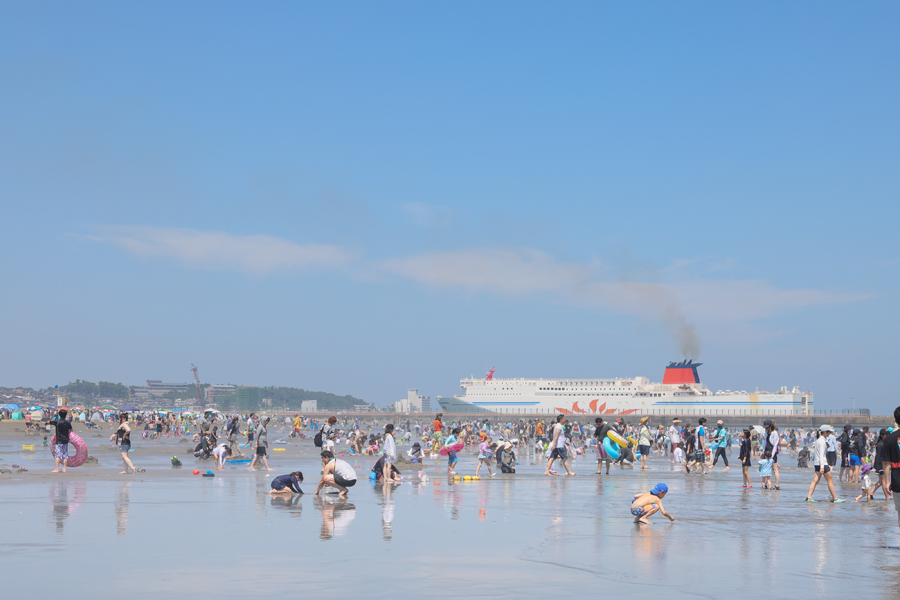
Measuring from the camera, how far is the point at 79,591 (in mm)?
6527

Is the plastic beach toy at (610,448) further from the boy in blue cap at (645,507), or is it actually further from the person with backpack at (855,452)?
the boy in blue cap at (645,507)

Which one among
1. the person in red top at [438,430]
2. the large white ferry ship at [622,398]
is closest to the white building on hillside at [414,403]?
the large white ferry ship at [622,398]

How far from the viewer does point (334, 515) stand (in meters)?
11.9

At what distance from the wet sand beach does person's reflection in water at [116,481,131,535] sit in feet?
0.10

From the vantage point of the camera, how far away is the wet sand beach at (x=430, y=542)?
7109 mm

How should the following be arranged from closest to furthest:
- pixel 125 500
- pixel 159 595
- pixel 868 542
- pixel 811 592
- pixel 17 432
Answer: pixel 159 595
pixel 811 592
pixel 868 542
pixel 125 500
pixel 17 432

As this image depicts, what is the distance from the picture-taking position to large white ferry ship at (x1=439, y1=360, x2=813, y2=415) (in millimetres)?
108188

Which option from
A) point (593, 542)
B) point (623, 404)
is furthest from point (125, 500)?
point (623, 404)

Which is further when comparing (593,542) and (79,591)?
(593,542)

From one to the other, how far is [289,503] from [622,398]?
10329 centimetres

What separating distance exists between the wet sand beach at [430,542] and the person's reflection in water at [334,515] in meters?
0.03

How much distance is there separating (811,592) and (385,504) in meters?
8.20

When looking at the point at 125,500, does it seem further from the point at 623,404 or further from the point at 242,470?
the point at 623,404

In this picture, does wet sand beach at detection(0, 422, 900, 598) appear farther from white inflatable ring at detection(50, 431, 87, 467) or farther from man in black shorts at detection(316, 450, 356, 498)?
white inflatable ring at detection(50, 431, 87, 467)
